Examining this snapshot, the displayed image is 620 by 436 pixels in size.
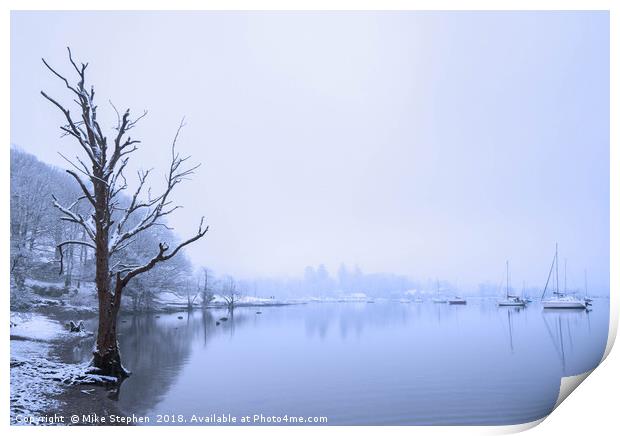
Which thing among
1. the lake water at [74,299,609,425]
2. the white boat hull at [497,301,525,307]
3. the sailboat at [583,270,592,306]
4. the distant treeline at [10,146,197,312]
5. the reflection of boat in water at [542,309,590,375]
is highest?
the distant treeline at [10,146,197,312]

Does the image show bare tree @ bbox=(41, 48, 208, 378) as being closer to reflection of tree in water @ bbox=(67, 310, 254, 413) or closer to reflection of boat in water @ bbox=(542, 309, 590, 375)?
reflection of tree in water @ bbox=(67, 310, 254, 413)

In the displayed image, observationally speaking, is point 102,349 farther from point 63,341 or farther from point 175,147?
point 175,147

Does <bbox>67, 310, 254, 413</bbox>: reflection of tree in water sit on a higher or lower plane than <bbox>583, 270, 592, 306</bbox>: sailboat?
lower

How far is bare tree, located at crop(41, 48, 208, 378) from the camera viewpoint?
4.05 metres

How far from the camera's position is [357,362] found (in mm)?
4914

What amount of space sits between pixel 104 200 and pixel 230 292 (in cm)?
188

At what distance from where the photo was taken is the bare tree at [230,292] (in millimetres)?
5070

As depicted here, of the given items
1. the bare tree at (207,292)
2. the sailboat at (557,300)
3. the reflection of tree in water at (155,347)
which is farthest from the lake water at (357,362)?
the bare tree at (207,292)

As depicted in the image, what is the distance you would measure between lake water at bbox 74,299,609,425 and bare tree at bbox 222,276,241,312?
43cm

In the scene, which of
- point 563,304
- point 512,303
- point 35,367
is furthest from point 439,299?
point 35,367

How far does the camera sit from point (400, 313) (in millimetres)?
6703

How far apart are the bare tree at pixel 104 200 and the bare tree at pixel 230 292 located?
3.23 ft

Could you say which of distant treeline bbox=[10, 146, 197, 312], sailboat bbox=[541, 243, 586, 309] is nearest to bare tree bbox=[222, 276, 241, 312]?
distant treeline bbox=[10, 146, 197, 312]
